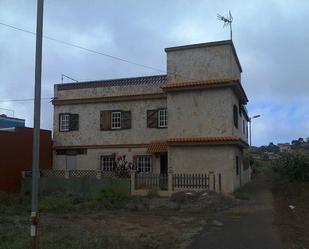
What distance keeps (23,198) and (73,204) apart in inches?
147

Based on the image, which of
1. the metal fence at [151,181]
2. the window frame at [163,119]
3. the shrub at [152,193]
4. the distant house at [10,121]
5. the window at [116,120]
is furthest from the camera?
the distant house at [10,121]

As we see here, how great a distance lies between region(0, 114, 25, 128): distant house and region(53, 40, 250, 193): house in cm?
979

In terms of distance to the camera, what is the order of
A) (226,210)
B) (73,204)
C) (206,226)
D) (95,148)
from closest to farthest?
(206,226) → (226,210) → (73,204) → (95,148)

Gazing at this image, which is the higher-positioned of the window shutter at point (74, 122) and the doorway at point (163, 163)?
the window shutter at point (74, 122)

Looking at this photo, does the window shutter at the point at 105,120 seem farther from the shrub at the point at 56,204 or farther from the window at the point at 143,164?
the shrub at the point at 56,204

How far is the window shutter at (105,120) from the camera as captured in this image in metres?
32.9

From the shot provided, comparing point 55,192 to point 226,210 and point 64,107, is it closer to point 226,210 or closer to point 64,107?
point 64,107

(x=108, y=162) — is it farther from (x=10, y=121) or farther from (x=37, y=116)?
(x=37, y=116)

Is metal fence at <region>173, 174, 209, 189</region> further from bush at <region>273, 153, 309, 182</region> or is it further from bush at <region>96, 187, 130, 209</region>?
bush at <region>273, 153, 309, 182</region>

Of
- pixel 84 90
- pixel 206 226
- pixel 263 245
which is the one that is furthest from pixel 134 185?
pixel 263 245

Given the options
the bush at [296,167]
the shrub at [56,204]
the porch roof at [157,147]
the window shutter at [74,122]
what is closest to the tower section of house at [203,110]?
the porch roof at [157,147]

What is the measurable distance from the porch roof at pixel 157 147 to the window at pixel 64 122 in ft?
22.3

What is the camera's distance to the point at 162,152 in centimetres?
3062

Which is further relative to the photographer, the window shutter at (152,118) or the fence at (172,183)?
the window shutter at (152,118)
